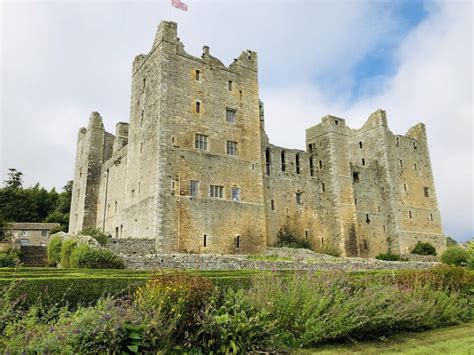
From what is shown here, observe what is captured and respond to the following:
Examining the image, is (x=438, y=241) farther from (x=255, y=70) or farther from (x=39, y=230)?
(x=39, y=230)

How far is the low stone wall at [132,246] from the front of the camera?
74.4 ft

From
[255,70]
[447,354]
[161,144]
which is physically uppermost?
[255,70]

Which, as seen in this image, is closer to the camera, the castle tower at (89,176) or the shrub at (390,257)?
the shrub at (390,257)

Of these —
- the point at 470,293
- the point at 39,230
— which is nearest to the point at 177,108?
the point at 470,293

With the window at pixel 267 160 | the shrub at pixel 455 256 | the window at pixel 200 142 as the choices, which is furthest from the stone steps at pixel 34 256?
the shrub at pixel 455 256

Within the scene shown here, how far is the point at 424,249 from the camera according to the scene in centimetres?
4125

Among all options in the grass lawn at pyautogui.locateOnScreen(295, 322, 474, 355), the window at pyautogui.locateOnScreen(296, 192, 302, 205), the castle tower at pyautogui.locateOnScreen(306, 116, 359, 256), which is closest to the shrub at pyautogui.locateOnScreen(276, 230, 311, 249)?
the window at pyautogui.locateOnScreen(296, 192, 302, 205)

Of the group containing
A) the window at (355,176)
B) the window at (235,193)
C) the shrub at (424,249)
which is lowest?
the shrub at (424,249)

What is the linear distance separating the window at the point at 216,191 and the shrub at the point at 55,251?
971 cm

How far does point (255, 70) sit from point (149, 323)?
28226 mm

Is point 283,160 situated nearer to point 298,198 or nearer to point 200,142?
point 298,198

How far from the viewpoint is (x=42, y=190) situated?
62.0 m

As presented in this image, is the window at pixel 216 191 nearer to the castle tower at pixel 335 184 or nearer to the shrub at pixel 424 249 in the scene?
the castle tower at pixel 335 184

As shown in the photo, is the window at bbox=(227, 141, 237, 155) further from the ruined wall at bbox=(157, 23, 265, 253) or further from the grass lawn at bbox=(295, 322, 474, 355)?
the grass lawn at bbox=(295, 322, 474, 355)
